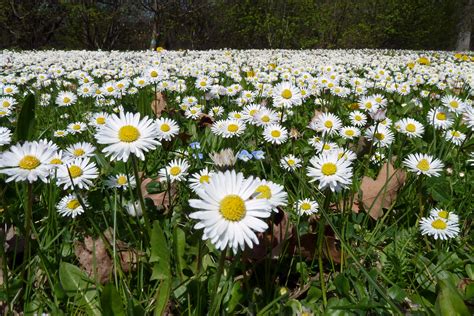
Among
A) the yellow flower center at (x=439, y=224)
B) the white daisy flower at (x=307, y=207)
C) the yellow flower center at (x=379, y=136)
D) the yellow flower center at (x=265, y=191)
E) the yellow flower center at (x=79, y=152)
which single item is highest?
the yellow flower center at (x=379, y=136)

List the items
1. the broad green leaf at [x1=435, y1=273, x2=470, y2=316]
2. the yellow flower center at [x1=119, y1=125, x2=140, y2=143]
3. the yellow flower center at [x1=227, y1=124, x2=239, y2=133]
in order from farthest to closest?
the yellow flower center at [x1=227, y1=124, x2=239, y2=133]
the yellow flower center at [x1=119, y1=125, x2=140, y2=143]
the broad green leaf at [x1=435, y1=273, x2=470, y2=316]

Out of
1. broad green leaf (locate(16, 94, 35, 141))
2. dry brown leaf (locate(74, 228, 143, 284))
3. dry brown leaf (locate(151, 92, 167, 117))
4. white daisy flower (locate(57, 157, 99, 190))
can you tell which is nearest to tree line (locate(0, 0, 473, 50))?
dry brown leaf (locate(151, 92, 167, 117))

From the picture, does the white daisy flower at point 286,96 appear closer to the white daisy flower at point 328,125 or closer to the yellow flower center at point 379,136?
the white daisy flower at point 328,125

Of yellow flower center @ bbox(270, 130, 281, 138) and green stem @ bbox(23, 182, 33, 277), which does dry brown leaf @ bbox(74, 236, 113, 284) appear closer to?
green stem @ bbox(23, 182, 33, 277)

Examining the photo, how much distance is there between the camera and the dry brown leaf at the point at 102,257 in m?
1.31

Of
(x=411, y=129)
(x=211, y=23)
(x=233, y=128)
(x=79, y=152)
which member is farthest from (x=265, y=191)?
(x=211, y=23)

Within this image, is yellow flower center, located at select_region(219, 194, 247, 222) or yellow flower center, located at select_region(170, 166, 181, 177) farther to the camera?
yellow flower center, located at select_region(170, 166, 181, 177)

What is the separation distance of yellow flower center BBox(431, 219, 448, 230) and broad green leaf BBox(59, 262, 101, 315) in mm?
1293

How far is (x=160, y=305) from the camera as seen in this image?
3.38 feet

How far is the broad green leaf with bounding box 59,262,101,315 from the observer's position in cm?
117

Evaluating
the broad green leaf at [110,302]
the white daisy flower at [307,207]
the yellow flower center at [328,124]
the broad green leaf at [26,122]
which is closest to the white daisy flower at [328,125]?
the yellow flower center at [328,124]

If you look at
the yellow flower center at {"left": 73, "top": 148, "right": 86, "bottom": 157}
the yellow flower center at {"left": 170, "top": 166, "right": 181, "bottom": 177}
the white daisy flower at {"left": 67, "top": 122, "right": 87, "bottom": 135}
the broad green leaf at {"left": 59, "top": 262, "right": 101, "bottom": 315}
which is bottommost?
the broad green leaf at {"left": 59, "top": 262, "right": 101, "bottom": 315}

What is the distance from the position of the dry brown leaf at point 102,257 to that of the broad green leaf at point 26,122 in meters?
0.61

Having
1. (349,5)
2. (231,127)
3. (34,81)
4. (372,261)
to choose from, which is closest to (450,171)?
(372,261)
